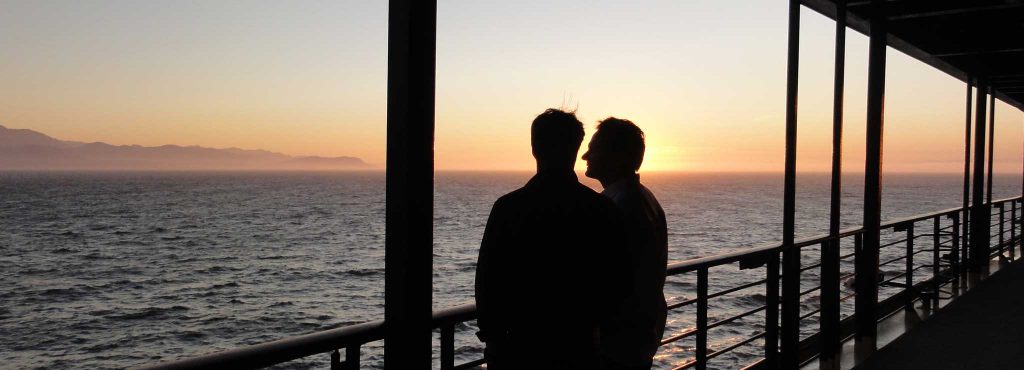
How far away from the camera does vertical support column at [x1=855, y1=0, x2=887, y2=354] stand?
3926 mm

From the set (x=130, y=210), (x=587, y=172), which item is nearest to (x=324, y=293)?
(x=587, y=172)

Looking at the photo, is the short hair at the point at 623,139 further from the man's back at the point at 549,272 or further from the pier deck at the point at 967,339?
the pier deck at the point at 967,339

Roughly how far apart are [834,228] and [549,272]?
8.51 ft

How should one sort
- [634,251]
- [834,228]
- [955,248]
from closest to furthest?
[634,251] → [834,228] → [955,248]

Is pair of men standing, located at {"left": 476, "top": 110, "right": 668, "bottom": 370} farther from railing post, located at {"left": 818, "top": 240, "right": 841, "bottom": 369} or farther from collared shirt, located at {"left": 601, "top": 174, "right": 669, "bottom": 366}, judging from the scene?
railing post, located at {"left": 818, "top": 240, "right": 841, "bottom": 369}

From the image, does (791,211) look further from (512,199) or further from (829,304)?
(512,199)

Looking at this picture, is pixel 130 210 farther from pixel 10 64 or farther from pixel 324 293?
pixel 324 293

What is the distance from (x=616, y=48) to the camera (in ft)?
25.3

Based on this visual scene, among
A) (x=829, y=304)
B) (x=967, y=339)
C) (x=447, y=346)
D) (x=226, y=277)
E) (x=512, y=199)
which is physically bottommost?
(x=226, y=277)

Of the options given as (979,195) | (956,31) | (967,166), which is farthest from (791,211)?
(979,195)

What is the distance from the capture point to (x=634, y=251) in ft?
5.16

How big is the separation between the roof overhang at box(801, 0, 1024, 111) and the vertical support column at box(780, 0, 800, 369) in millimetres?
392

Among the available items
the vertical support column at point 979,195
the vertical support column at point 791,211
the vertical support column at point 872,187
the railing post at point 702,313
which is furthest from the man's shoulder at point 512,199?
the vertical support column at point 979,195

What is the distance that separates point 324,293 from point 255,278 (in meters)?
6.18
